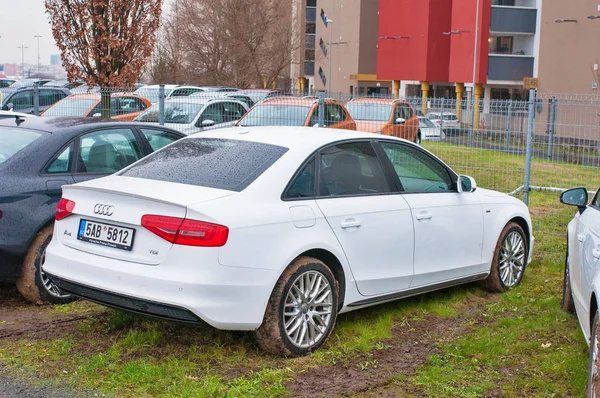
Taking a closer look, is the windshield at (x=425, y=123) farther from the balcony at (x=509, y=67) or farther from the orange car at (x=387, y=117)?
the balcony at (x=509, y=67)

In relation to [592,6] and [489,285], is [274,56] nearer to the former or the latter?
[592,6]

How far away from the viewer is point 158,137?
325 inches

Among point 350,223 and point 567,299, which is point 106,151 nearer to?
point 350,223

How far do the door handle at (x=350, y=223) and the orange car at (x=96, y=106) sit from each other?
460 inches

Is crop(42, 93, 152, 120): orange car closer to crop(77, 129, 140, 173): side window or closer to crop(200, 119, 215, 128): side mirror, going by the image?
crop(200, 119, 215, 128): side mirror

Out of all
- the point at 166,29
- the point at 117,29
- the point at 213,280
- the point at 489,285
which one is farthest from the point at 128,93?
the point at 166,29

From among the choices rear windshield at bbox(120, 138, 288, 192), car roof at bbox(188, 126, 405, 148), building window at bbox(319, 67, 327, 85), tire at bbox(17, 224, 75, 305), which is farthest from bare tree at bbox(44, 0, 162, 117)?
building window at bbox(319, 67, 327, 85)

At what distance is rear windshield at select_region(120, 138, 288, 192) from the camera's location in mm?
5684

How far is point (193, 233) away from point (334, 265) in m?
1.28

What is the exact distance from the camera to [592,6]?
3784 centimetres

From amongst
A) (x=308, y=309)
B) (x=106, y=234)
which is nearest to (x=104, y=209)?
(x=106, y=234)

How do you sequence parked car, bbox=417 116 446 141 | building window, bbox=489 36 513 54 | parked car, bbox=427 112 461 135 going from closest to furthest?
parked car, bbox=427 112 461 135 → parked car, bbox=417 116 446 141 → building window, bbox=489 36 513 54

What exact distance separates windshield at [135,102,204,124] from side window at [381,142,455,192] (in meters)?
9.44

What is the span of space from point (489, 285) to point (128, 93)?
10.8 m
